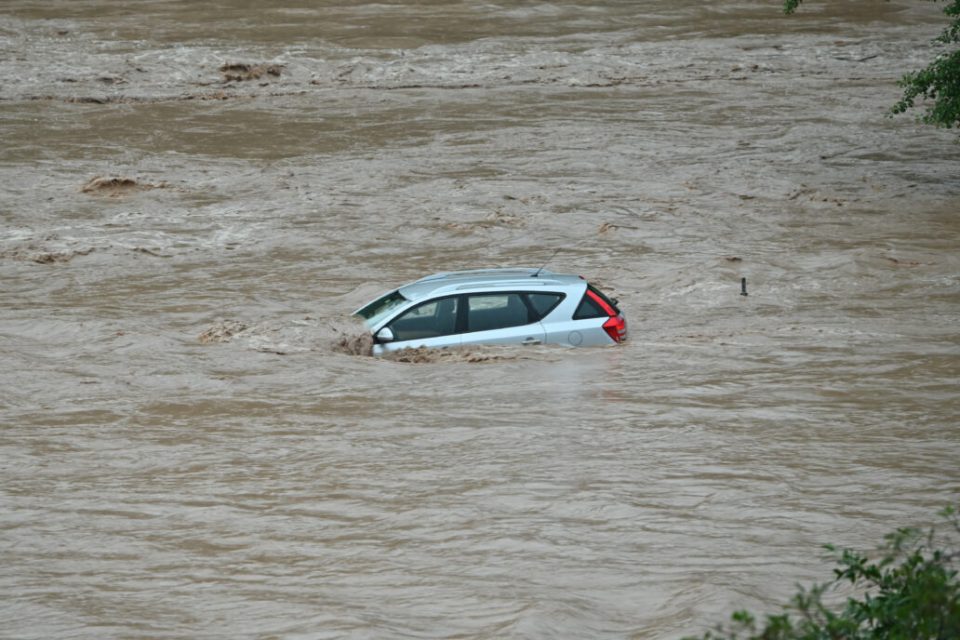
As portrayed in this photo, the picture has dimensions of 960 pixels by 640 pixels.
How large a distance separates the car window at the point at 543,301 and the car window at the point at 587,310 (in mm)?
227

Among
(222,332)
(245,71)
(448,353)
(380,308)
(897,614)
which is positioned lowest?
(222,332)

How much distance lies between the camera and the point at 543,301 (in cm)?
1319

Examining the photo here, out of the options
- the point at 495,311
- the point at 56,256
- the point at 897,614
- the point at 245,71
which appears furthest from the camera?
the point at 245,71

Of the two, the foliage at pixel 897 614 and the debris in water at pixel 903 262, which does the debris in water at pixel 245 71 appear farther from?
the foliage at pixel 897 614

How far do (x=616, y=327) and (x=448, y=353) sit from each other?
1.77 meters

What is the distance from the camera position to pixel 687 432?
1111cm

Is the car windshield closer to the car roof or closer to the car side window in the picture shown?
the car roof

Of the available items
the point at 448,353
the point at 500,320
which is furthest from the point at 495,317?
the point at 448,353

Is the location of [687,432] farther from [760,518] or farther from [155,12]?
[155,12]

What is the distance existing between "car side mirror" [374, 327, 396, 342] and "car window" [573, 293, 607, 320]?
73.4 inches

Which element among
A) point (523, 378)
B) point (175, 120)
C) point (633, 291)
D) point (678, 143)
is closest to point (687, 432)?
point (523, 378)

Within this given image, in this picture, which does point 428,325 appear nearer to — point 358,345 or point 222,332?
point 358,345

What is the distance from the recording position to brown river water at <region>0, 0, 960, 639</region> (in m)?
8.21

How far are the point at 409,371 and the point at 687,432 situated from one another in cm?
305
